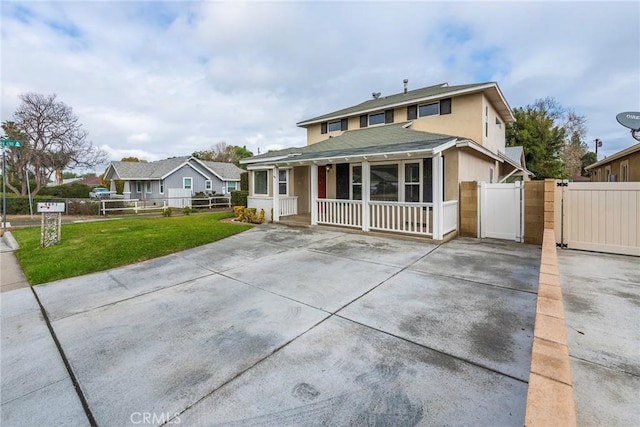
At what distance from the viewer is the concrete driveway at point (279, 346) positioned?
227 centimetres

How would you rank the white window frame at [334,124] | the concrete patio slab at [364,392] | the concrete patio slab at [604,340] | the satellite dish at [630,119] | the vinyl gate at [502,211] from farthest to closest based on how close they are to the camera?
the white window frame at [334,124] → the vinyl gate at [502,211] → the satellite dish at [630,119] → the concrete patio slab at [604,340] → the concrete patio slab at [364,392]

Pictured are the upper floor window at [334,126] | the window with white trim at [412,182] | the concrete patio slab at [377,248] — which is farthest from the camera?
the upper floor window at [334,126]

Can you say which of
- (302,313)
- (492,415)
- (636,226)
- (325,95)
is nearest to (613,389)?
(492,415)

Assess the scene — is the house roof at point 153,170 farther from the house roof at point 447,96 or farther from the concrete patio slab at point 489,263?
the concrete patio slab at point 489,263

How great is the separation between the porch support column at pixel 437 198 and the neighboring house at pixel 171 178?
25118 mm

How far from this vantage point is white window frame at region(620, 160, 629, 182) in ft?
40.5

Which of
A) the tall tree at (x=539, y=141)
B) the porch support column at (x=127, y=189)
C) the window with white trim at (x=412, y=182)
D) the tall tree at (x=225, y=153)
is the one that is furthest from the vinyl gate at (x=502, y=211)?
the tall tree at (x=225, y=153)

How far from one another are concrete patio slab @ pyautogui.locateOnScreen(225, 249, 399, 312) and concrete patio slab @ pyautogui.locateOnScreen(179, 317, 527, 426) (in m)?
1.25

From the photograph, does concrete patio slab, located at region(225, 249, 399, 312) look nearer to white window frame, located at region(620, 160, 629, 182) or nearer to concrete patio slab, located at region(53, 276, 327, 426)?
concrete patio slab, located at region(53, 276, 327, 426)

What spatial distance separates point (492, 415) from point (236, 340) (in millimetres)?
2537

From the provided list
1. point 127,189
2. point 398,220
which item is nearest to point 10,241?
point 398,220

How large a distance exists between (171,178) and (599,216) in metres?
29.9

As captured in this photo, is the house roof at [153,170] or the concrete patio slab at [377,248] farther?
the house roof at [153,170]

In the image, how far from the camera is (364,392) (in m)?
2.40
